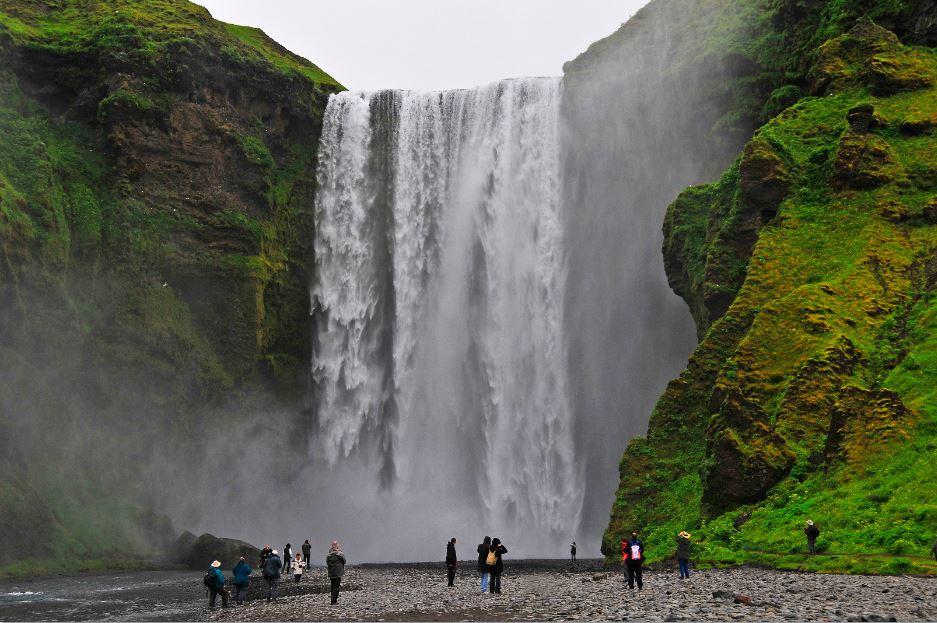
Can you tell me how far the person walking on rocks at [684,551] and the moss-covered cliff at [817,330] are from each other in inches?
86.3

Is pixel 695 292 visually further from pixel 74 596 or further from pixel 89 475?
pixel 89 475

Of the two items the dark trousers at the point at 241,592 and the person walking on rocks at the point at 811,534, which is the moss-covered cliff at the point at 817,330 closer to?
the person walking on rocks at the point at 811,534

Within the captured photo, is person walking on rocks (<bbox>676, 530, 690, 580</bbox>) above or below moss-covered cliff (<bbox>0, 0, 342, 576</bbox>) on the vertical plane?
below

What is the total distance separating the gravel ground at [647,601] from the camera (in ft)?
43.7

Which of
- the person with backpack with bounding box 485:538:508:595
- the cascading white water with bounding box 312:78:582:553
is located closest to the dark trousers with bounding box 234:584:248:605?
the person with backpack with bounding box 485:538:508:595

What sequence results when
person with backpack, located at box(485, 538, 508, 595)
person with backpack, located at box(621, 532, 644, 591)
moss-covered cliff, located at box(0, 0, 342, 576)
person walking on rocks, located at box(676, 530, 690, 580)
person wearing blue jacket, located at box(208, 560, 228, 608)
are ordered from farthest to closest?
moss-covered cliff, located at box(0, 0, 342, 576)
person wearing blue jacket, located at box(208, 560, 228, 608)
person with backpack, located at box(485, 538, 508, 595)
person walking on rocks, located at box(676, 530, 690, 580)
person with backpack, located at box(621, 532, 644, 591)

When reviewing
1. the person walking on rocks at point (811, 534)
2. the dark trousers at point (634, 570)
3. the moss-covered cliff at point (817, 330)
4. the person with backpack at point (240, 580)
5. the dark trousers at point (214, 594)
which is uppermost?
the moss-covered cliff at point (817, 330)

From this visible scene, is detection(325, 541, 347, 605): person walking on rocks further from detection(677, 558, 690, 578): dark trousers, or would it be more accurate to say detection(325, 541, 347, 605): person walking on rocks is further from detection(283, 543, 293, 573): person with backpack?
detection(283, 543, 293, 573): person with backpack

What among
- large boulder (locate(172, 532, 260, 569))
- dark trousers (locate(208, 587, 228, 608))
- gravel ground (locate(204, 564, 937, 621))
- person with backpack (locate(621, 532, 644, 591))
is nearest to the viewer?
gravel ground (locate(204, 564, 937, 621))

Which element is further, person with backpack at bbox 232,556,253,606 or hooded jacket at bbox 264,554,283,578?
person with backpack at bbox 232,556,253,606

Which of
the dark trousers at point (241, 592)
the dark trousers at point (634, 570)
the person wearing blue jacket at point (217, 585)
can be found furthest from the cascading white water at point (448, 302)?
the dark trousers at point (634, 570)

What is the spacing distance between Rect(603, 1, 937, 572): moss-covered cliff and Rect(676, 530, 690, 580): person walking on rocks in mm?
2193

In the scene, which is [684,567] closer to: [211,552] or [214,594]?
[214,594]

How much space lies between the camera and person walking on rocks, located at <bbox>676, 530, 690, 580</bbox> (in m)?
19.8
